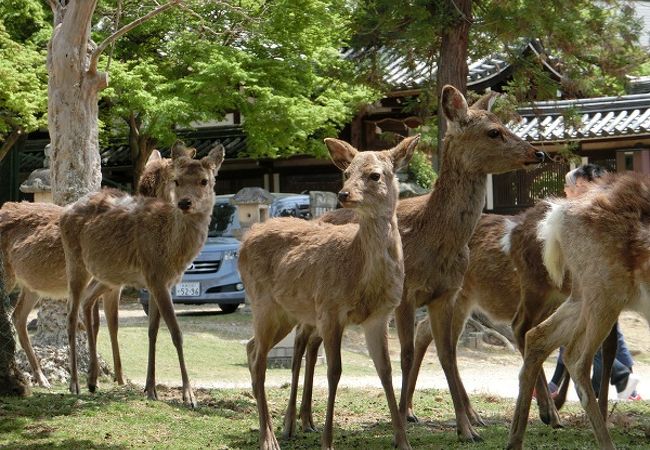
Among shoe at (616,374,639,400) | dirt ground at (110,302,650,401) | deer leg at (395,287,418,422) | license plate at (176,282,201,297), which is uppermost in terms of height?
deer leg at (395,287,418,422)

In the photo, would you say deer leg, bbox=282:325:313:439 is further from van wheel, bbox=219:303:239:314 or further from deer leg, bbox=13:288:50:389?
van wheel, bbox=219:303:239:314

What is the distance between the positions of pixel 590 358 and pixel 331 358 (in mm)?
1632

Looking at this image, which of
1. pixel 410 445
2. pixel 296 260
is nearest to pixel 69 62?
pixel 296 260

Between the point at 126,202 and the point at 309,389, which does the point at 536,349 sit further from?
the point at 126,202

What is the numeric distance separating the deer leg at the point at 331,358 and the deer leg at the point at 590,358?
152cm

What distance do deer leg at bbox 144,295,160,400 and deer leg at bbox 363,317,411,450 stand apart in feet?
9.27

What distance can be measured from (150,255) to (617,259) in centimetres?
453

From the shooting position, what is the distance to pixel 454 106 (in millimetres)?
8109

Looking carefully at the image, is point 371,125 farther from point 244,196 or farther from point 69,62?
point 69,62

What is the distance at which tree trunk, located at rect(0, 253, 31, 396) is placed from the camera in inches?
314

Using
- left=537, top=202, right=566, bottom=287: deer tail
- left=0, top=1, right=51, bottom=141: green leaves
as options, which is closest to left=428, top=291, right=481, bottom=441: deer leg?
left=537, top=202, right=566, bottom=287: deer tail

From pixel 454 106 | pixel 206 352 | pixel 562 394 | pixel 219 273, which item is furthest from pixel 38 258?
pixel 219 273

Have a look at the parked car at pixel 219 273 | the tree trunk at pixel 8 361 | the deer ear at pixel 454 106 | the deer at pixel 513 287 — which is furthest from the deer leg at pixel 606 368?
the parked car at pixel 219 273

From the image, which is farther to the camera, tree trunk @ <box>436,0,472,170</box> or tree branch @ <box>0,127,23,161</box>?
tree branch @ <box>0,127,23,161</box>
